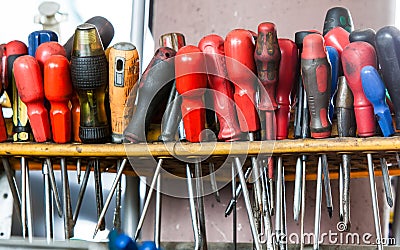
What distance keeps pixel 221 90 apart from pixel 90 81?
0.14 meters

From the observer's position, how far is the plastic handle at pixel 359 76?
59 centimetres

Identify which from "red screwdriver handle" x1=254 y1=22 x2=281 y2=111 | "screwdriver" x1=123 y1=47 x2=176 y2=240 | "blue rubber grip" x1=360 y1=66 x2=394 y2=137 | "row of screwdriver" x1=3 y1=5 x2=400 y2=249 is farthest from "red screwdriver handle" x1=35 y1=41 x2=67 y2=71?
"blue rubber grip" x1=360 y1=66 x2=394 y2=137

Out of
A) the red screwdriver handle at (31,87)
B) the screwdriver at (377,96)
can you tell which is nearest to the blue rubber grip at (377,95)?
the screwdriver at (377,96)

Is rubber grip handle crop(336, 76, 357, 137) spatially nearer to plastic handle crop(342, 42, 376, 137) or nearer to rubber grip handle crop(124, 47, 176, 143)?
plastic handle crop(342, 42, 376, 137)

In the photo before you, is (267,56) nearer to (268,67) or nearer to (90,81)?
(268,67)

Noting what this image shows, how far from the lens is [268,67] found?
1.97ft

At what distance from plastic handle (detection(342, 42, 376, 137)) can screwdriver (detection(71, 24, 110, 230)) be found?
0.26 metres

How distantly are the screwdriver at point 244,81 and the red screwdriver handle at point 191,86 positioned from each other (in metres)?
0.03

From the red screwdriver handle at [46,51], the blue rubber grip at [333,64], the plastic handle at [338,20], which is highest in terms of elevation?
the plastic handle at [338,20]

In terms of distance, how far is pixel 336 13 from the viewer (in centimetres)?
73

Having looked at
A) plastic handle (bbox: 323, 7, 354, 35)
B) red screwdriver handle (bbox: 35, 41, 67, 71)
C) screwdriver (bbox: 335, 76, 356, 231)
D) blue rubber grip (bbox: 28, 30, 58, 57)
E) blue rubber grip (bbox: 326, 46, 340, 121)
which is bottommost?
screwdriver (bbox: 335, 76, 356, 231)

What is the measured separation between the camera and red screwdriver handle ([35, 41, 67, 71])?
679mm

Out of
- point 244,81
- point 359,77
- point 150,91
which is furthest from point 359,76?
point 150,91

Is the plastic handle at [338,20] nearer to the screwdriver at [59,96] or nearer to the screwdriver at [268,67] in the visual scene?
the screwdriver at [268,67]
